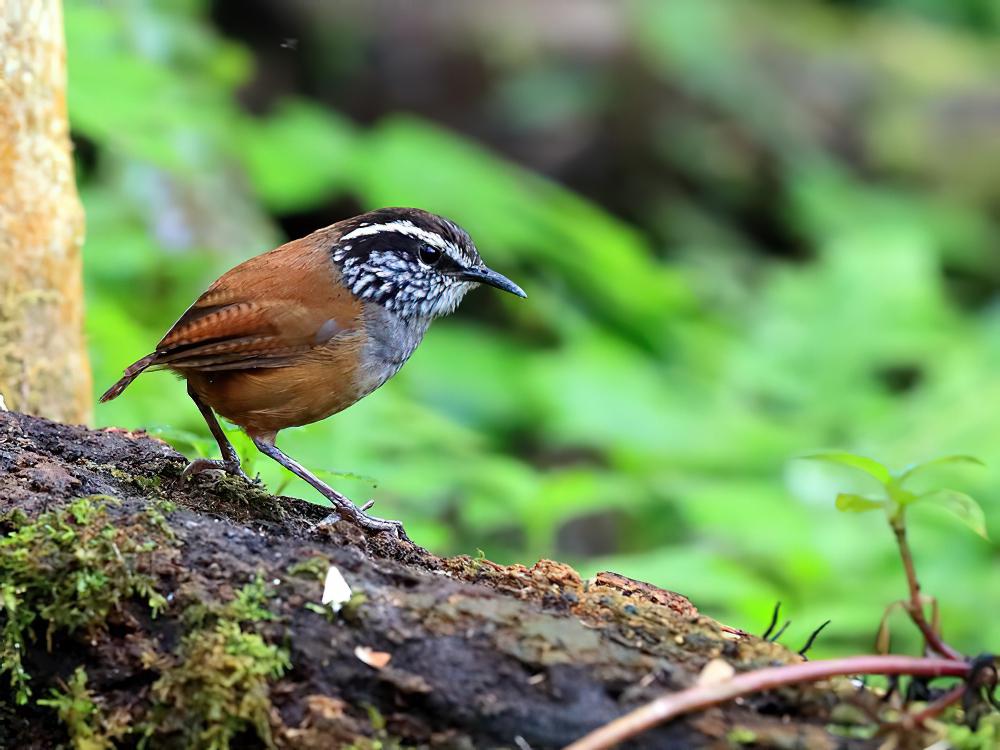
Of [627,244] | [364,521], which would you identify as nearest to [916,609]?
[364,521]

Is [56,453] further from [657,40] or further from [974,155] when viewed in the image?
[974,155]

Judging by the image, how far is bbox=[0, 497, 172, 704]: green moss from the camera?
106 inches

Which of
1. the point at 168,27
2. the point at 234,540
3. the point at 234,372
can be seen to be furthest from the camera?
the point at 168,27

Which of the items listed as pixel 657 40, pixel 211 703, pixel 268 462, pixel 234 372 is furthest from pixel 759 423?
pixel 657 40

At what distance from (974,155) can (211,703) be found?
12385 millimetres

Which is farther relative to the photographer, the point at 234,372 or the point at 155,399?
the point at 155,399

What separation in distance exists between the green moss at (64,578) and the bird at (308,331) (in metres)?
0.71

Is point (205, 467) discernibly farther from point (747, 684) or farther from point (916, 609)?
point (916, 609)

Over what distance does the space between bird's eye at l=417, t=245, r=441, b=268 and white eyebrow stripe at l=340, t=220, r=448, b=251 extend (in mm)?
22

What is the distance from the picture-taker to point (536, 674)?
8.43 feet

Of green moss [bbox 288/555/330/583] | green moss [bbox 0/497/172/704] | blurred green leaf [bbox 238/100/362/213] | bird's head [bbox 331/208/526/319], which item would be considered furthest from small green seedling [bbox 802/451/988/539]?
blurred green leaf [bbox 238/100/362/213]

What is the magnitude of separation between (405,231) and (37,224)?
130 cm

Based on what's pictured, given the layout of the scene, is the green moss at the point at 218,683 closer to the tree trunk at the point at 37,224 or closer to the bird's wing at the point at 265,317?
the bird's wing at the point at 265,317

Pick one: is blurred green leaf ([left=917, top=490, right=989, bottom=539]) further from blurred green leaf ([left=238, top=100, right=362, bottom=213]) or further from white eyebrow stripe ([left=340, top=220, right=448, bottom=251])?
blurred green leaf ([left=238, top=100, right=362, bottom=213])
